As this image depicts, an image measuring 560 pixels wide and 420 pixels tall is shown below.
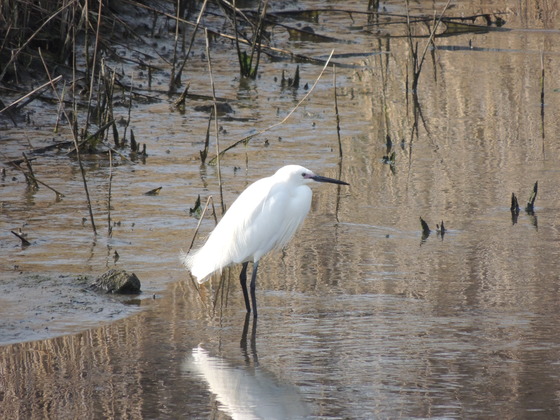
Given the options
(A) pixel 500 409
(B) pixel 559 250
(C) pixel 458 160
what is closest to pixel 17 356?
(A) pixel 500 409

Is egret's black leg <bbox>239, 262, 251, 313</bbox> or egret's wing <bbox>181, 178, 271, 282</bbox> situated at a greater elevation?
egret's wing <bbox>181, 178, 271, 282</bbox>

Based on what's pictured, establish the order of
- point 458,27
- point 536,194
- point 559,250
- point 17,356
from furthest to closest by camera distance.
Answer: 1. point 458,27
2. point 536,194
3. point 559,250
4. point 17,356

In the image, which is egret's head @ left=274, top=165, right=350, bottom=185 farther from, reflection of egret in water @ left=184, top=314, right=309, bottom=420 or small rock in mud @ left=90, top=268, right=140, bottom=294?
reflection of egret in water @ left=184, top=314, right=309, bottom=420

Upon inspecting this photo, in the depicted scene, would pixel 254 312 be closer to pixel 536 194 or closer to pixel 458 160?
pixel 536 194

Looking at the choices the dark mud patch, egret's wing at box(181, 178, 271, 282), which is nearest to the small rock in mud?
the dark mud patch

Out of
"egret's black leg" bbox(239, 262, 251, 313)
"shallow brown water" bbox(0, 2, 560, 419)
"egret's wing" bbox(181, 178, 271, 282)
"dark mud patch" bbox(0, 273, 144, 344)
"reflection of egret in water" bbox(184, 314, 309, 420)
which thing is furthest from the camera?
"egret's wing" bbox(181, 178, 271, 282)

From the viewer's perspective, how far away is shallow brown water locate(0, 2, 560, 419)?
3.77m

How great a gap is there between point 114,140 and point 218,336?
402cm

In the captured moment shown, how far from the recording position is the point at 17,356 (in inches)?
162

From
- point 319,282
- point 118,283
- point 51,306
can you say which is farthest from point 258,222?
point 51,306

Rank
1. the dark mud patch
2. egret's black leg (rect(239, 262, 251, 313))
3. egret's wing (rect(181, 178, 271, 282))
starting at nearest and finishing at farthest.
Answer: the dark mud patch → egret's black leg (rect(239, 262, 251, 313)) → egret's wing (rect(181, 178, 271, 282))

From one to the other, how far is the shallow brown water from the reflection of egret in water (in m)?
0.01

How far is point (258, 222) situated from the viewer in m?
5.07

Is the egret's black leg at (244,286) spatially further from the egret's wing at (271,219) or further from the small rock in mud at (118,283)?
the small rock in mud at (118,283)
